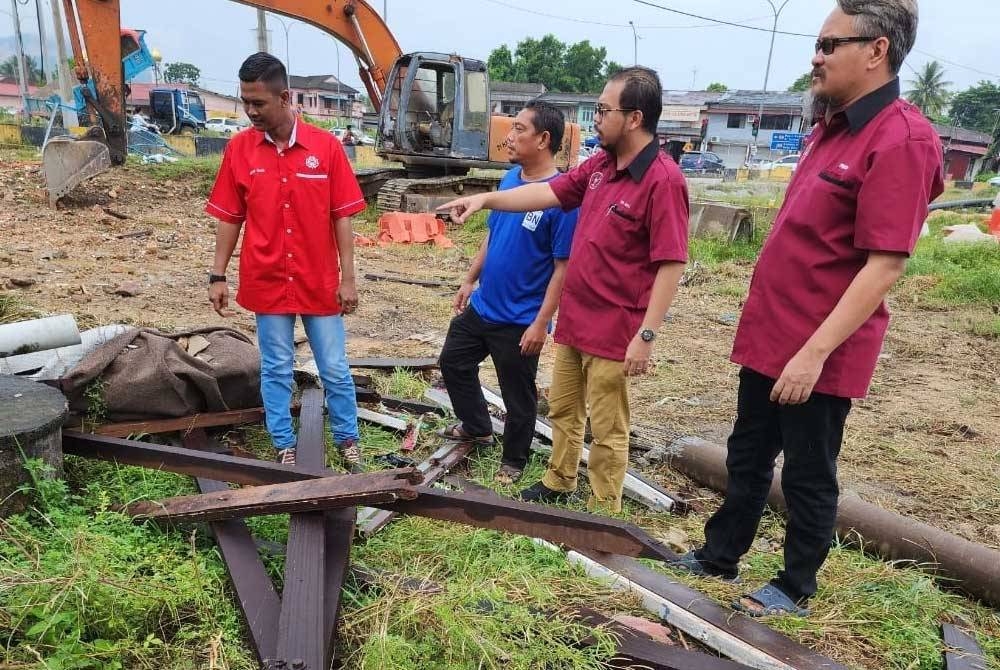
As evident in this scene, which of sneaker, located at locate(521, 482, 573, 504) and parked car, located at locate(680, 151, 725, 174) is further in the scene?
parked car, located at locate(680, 151, 725, 174)

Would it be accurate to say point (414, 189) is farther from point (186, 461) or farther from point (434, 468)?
point (186, 461)

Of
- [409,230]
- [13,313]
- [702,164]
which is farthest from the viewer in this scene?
[702,164]

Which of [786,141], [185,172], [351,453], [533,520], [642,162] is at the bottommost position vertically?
[351,453]

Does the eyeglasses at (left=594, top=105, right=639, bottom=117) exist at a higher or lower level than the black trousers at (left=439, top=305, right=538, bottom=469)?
higher

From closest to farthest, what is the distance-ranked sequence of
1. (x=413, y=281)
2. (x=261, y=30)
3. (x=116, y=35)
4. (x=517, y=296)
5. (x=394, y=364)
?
(x=517, y=296) < (x=394, y=364) < (x=413, y=281) < (x=116, y=35) < (x=261, y=30)

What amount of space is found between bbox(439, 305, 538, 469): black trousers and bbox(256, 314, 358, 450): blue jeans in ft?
1.93

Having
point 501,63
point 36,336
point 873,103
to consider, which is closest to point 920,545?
point 873,103

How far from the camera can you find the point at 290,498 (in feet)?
7.95

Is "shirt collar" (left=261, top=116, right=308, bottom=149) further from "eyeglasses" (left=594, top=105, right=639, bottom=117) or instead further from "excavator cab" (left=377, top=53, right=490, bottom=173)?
"excavator cab" (left=377, top=53, right=490, bottom=173)

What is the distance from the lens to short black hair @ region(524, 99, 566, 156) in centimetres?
320

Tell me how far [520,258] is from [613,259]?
2.14ft

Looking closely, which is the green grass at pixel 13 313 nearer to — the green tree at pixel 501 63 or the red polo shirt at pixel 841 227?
the red polo shirt at pixel 841 227

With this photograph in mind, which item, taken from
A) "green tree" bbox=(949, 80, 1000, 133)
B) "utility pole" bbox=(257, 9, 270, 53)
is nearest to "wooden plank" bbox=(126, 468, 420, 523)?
"utility pole" bbox=(257, 9, 270, 53)

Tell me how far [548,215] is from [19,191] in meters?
11.3
